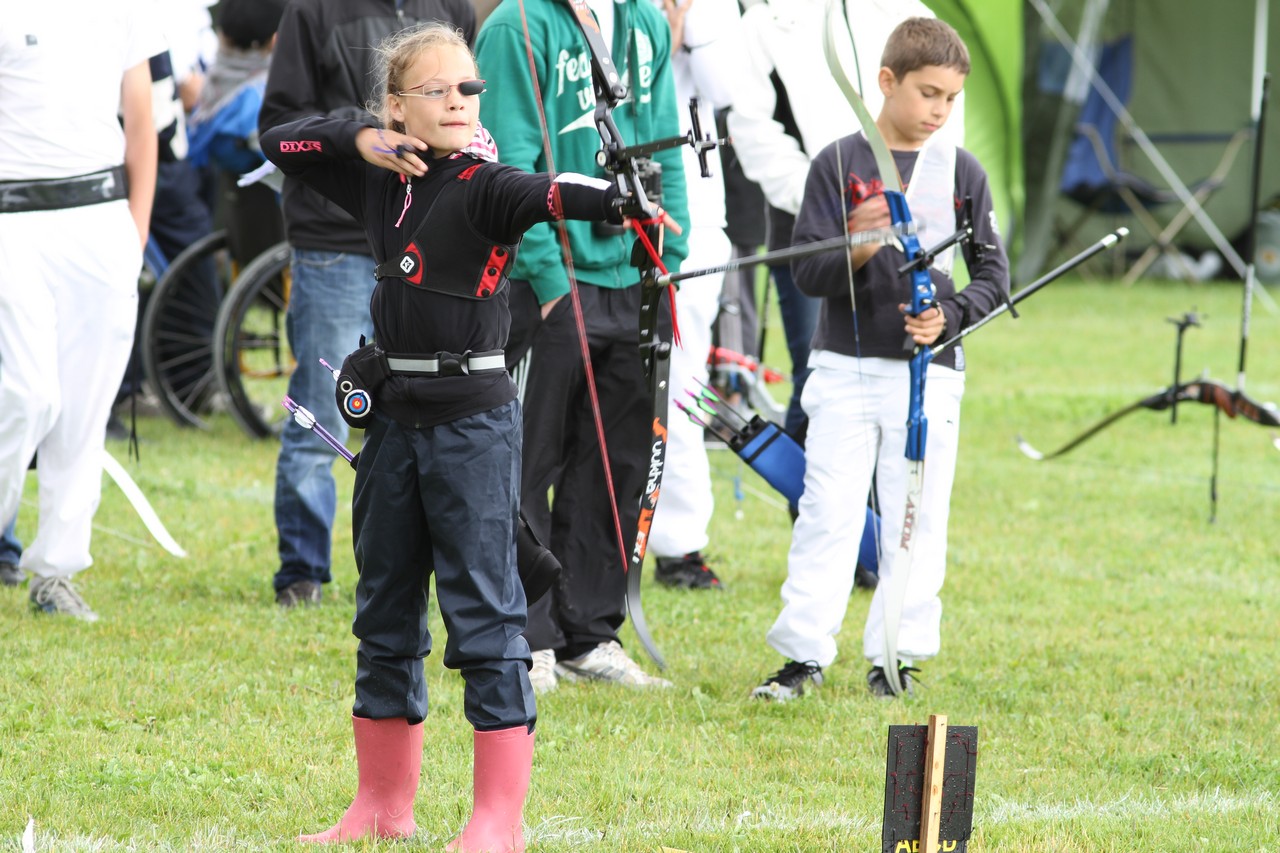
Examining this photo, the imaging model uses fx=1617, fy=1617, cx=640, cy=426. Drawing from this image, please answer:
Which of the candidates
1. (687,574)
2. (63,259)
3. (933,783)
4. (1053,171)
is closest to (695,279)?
(687,574)

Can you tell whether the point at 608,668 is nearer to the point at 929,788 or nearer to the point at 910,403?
the point at 910,403

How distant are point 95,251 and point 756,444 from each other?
1914 mm

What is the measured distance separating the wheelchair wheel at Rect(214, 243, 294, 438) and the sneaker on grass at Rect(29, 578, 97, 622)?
8.29 ft

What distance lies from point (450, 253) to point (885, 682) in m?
1.88

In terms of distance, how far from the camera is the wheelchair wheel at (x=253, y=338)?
23.9 feet

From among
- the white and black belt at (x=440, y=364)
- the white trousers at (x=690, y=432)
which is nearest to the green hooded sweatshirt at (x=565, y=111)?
the white trousers at (x=690, y=432)

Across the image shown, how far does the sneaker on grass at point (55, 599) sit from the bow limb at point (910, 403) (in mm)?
2271

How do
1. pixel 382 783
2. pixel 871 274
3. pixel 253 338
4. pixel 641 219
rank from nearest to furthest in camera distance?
pixel 641 219
pixel 382 783
pixel 871 274
pixel 253 338

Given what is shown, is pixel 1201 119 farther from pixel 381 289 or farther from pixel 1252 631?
pixel 381 289

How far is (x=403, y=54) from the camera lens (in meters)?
2.95

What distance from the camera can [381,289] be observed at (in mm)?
3021

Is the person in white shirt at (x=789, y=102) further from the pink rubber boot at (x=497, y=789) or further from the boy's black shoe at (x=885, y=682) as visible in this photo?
the pink rubber boot at (x=497, y=789)

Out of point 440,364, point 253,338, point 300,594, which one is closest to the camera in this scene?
point 440,364

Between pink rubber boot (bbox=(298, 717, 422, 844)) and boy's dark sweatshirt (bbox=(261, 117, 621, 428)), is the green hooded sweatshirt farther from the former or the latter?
pink rubber boot (bbox=(298, 717, 422, 844))
